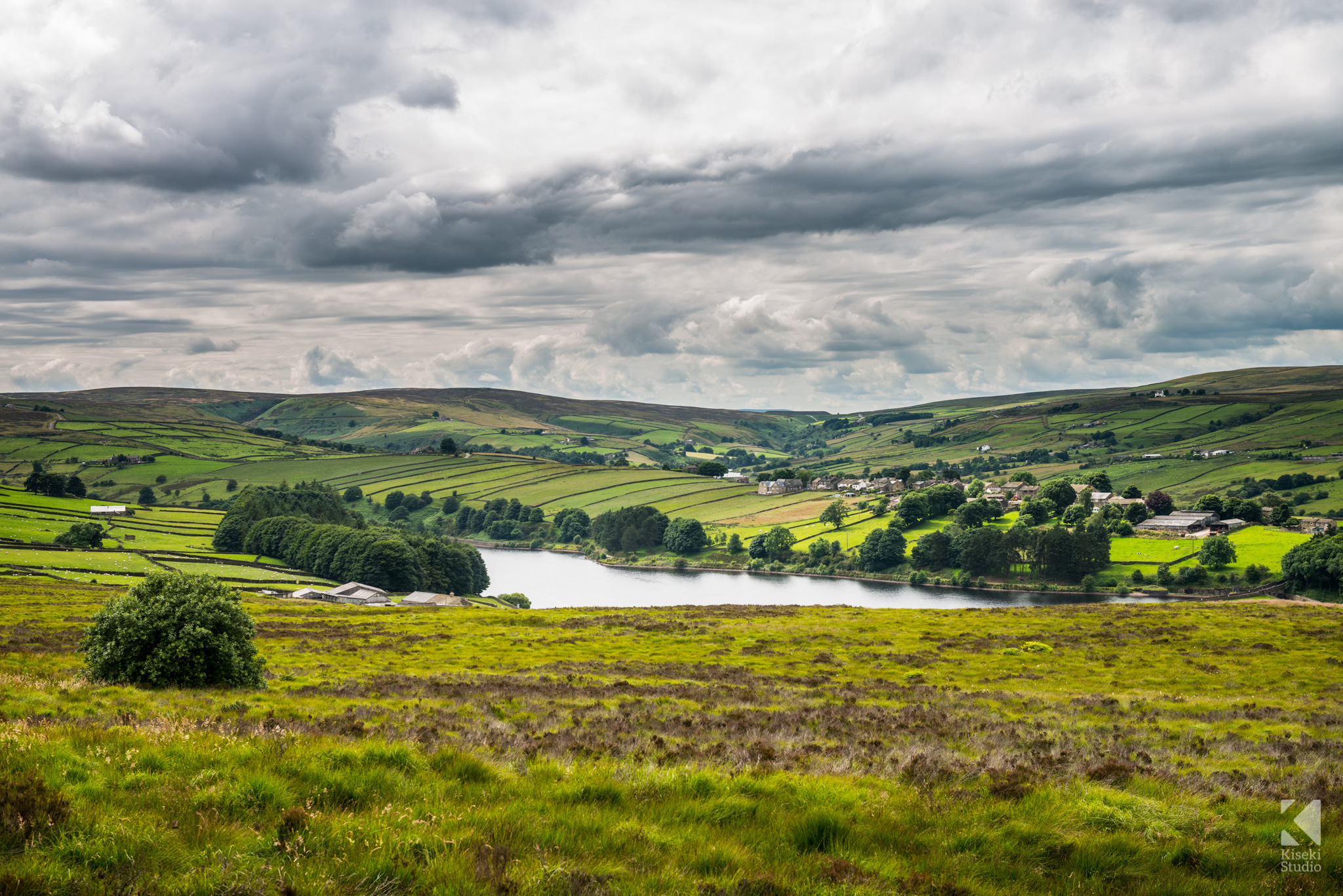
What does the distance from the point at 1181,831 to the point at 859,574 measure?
15004 cm

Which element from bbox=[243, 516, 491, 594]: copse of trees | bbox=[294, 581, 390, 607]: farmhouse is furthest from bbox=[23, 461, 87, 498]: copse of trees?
bbox=[294, 581, 390, 607]: farmhouse

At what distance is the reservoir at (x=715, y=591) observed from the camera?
394 ft

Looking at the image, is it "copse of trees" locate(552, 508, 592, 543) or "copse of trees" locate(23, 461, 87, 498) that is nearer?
"copse of trees" locate(23, 461, 87, 498)

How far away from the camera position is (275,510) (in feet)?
455

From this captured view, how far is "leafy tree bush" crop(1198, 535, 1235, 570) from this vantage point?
126 m

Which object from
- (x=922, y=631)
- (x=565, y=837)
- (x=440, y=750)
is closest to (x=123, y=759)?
(x=440, y=750)

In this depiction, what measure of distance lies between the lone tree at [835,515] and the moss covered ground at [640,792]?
15358 centimetres

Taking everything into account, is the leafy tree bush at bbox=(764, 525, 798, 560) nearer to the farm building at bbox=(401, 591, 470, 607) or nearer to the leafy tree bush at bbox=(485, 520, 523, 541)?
the leafy tree bush at bbox=(485, 520, 523, 541)

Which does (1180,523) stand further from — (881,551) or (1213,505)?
(881,551)

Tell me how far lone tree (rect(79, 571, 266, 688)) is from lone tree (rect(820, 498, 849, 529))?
162 m

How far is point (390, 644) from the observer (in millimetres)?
45844

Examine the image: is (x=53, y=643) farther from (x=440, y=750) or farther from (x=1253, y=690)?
(x=1253, y=690)

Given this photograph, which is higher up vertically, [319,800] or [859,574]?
[319,800]

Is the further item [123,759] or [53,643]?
[53,643]
